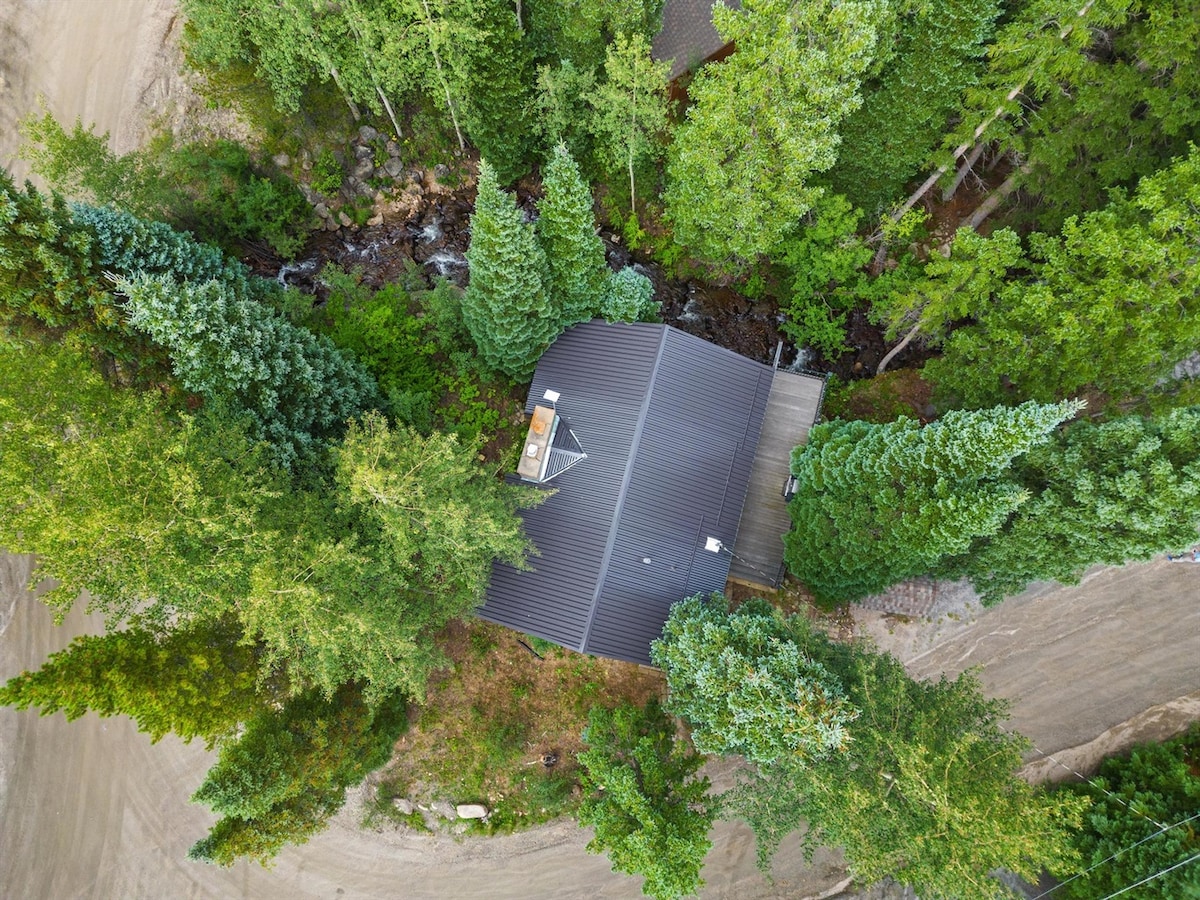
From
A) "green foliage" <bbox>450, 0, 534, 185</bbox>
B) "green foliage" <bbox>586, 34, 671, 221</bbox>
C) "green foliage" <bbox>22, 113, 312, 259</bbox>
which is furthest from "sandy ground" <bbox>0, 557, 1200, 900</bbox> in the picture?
"green foliage" <bbox>450, 0, 534, 185</bbox>

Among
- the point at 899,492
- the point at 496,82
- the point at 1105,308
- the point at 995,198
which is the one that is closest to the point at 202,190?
the point at 496,82

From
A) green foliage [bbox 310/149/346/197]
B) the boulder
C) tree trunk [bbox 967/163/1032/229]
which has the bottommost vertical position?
green foliage [bbox 310/149/346/197]

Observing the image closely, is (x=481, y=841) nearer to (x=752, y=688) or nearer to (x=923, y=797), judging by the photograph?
(x=752, y=688)

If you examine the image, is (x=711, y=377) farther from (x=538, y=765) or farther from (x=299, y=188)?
(x=299, y=188)

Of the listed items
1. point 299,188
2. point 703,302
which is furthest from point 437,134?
point 703,302

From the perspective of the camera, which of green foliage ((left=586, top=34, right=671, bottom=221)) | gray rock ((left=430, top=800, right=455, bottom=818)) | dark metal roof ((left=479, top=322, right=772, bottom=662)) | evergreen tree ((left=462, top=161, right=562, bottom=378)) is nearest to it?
evergreen tree ((left=462, top=161, right=562, bottom=378))

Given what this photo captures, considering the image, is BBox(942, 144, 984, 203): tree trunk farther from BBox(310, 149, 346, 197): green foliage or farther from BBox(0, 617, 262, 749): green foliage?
BBox(0, 617, 262, 749): green foliage

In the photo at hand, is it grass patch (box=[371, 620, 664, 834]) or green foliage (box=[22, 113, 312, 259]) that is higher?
green foliage (box=[22, 113, 312, 259])

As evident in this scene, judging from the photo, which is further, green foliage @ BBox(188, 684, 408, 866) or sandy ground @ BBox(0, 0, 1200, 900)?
sandy ground @ BBox(0, 0, 1200, 900)
